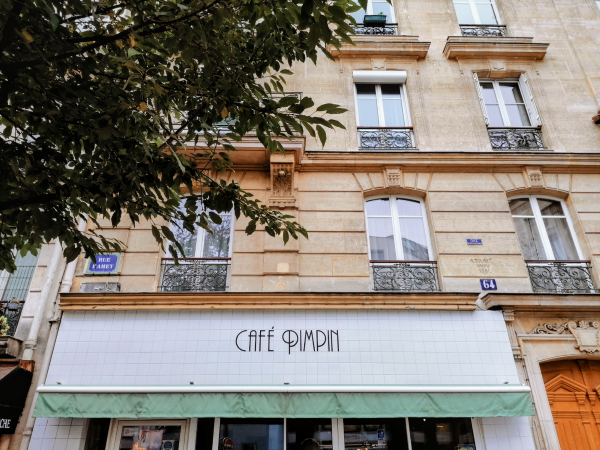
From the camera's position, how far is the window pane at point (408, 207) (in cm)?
845

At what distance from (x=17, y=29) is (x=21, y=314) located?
588 cm

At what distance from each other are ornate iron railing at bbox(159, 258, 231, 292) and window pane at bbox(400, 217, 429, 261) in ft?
11.3

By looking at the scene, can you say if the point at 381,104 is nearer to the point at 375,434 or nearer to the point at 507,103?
the point at 507,103

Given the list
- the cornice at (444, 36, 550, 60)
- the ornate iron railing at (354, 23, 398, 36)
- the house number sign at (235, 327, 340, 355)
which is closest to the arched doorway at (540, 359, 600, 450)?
the house number sign at (235, 327, 340, 355)

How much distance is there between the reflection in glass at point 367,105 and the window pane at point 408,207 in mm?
1974

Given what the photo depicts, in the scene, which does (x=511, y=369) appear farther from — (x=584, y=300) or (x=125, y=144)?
(x=125, y=144)

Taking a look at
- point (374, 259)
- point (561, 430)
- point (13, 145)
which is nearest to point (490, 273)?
point (374, 259)

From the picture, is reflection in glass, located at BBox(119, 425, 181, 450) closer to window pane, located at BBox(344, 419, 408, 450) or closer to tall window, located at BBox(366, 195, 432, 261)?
window pane, located at BBox(344, 419, 408, 450)

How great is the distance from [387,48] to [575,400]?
26.8ft

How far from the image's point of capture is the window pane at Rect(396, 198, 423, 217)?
845cm

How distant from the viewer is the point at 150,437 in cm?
665

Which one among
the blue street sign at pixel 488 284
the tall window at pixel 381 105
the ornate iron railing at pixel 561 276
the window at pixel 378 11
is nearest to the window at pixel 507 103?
the tall window at pixel 381 105

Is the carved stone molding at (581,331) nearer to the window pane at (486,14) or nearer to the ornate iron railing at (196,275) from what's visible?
the ornate iron railing at (196,275)

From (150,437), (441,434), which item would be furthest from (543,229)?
(150,437)
